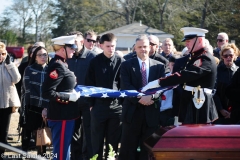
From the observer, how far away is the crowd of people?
517cm

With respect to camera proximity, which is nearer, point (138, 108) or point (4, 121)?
point (138, 108)

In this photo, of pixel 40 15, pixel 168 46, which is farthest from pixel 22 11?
pixel 168 46

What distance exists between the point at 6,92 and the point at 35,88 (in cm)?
47

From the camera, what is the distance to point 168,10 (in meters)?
48.8

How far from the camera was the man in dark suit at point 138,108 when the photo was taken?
18.6ft

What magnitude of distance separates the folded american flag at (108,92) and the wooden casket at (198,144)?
1.89m

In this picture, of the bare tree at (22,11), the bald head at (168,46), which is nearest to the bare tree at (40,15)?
the bare tree at (22,11)

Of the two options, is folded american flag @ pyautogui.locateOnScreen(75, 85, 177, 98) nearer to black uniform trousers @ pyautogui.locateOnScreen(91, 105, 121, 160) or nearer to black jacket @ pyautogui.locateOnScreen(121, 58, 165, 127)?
black jacket @ pyautogui.locateOnScreen(121, 58, 165, 127)

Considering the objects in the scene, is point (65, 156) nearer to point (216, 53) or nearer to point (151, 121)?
point (151, 121)

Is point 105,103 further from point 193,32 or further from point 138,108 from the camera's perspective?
point 193,32

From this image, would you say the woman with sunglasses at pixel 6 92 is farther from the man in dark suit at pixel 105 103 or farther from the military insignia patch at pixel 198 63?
the military insignia patch at pixel 198 63

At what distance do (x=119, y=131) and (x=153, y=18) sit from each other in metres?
45.9

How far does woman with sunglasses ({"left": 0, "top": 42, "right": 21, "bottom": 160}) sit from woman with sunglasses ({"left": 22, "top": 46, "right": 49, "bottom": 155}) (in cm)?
28

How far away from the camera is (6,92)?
266 inches
